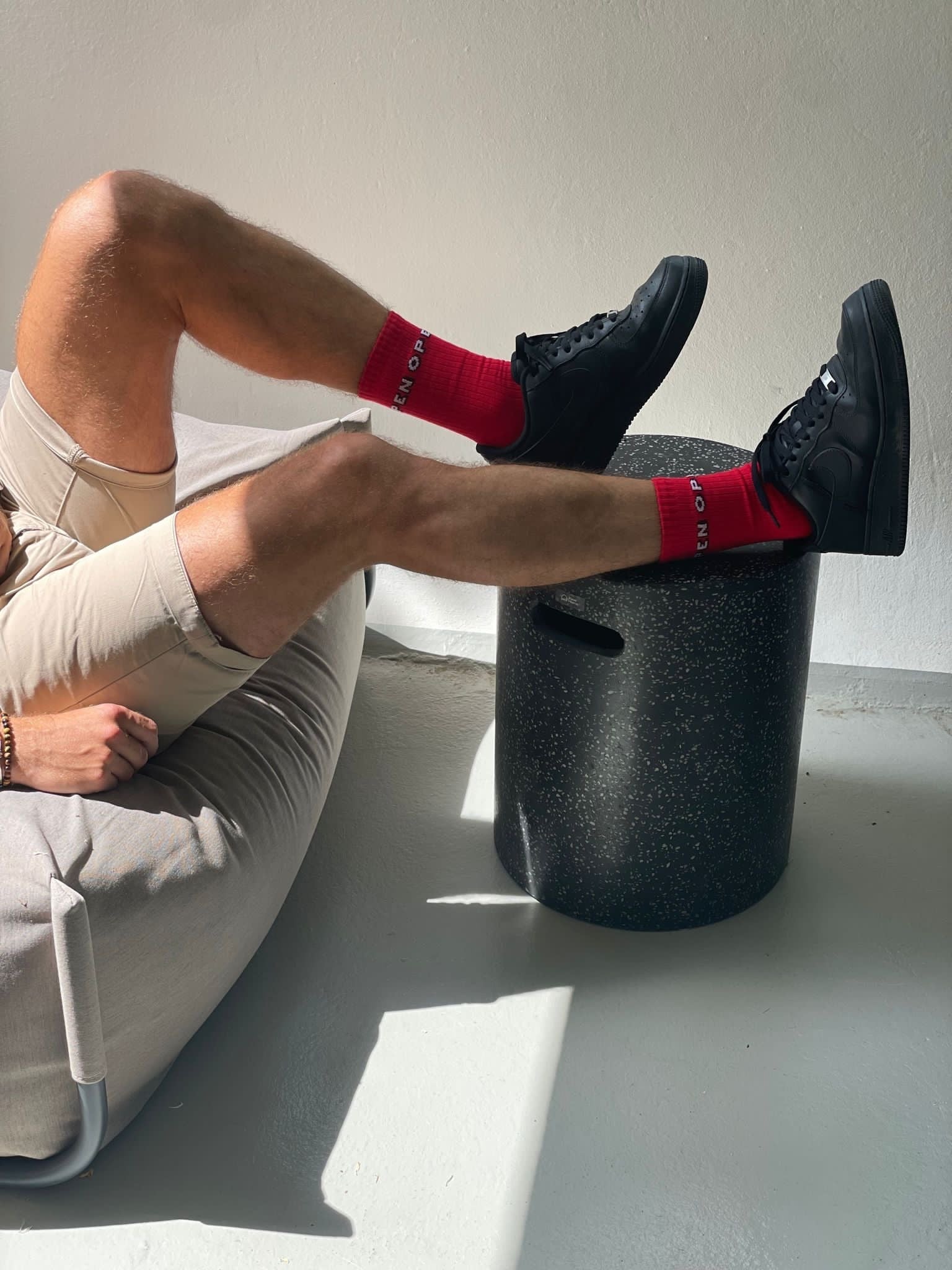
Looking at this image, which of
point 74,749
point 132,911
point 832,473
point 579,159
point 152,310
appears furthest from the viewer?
point 579,159

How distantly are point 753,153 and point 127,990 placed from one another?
5.61 feet

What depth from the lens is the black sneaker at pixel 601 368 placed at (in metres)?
1.67

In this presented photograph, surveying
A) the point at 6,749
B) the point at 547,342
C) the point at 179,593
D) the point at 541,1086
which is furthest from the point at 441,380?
the point at 541,1086

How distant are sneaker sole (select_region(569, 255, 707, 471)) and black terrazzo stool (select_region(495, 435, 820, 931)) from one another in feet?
0.16

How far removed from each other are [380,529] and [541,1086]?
751 mm

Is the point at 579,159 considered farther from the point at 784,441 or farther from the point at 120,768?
the point at 120,768

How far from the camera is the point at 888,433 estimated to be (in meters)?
1.56

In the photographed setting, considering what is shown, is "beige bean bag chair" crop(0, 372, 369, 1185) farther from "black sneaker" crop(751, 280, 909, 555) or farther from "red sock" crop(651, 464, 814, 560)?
"black sneaker" crop(751, 280, 909, 555)

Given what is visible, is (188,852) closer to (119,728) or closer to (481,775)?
(119,728)

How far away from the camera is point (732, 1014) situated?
1650 millimetres

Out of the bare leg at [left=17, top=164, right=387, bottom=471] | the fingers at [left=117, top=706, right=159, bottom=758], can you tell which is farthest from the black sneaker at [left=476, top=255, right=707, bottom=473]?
the fingers at [left=117, top=706, right=159, bottom=758]

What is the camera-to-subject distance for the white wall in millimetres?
2051

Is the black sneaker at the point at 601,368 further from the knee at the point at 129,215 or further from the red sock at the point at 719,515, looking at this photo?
the knee at the point at 129,215

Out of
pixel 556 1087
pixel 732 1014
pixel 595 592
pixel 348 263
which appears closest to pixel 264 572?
pixel 595 592
